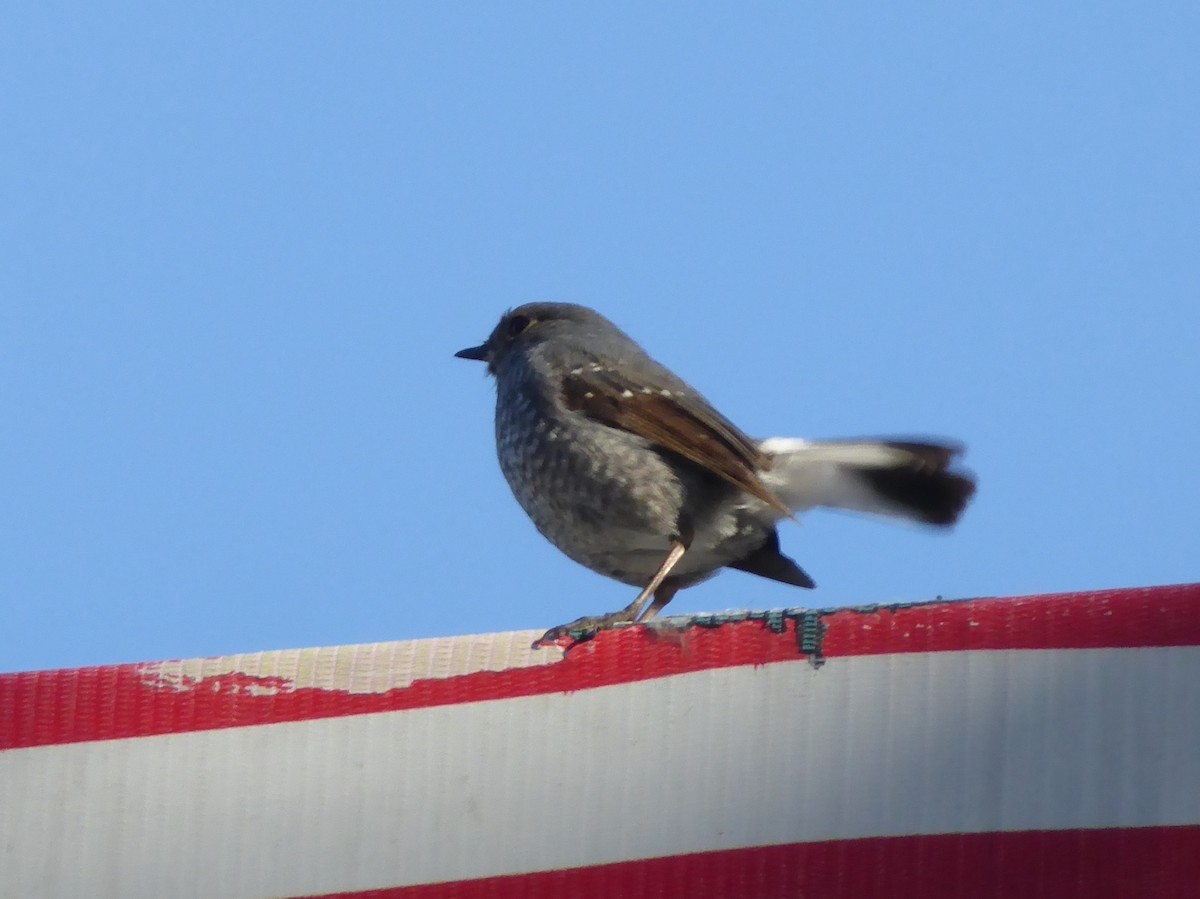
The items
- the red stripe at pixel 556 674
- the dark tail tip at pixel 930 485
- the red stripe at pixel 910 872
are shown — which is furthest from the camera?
the dark tail tip at pixel 930 485

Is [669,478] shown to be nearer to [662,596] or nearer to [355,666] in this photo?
[662,596]

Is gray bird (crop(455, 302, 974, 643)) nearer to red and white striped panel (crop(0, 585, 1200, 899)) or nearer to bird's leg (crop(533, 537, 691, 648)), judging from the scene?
bird's leg (crop(533, 537, 691, 648))

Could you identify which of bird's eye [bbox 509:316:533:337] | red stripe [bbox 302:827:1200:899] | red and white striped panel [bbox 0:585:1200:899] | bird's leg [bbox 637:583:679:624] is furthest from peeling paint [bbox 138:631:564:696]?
bird's eye [bbox 509:316:533:337]

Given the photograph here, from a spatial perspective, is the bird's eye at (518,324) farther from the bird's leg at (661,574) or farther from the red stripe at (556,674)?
the red stripe at (556,674)

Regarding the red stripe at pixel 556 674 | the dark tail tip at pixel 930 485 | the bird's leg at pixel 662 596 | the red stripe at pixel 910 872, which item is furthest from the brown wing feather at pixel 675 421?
the red stripe at pixel 910 872

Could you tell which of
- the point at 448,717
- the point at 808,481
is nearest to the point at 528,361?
the point at 808,481

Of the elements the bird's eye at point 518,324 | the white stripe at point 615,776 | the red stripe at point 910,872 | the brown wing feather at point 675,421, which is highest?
the bird's eye at point 518,324

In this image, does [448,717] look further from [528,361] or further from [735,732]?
[528,361]
